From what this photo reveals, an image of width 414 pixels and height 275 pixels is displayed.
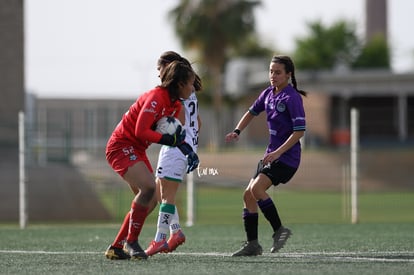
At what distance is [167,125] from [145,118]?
24 cm

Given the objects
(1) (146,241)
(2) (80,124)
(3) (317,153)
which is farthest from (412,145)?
(1) (146,241)

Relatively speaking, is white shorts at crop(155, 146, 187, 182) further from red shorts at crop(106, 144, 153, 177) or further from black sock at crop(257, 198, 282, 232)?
black sock at crop(257, 198, 282, 232)

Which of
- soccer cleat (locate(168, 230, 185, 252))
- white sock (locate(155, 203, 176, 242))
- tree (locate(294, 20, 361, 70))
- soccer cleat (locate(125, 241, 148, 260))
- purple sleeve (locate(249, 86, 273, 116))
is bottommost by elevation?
soccer cleat (locate(125, 241, 148, 260))

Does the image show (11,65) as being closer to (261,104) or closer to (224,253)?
(261,104)

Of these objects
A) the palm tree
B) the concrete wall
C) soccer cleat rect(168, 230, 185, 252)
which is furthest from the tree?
soccer cleat rect(168, 230, 185, 252)

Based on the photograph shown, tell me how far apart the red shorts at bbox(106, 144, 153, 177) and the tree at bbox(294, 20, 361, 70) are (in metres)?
69.3

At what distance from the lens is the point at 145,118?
8.95m

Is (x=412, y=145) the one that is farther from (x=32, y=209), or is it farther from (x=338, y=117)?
(x=32, y=209)

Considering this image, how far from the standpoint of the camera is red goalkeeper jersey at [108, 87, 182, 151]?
8.94 m

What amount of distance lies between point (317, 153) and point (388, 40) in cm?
4533

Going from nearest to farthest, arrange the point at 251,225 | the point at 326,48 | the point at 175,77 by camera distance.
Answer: the point at 175,77
the point at 251,225
the point at 326,48

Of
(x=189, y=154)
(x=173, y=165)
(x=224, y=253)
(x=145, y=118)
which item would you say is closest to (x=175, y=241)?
(x=173, y=165)

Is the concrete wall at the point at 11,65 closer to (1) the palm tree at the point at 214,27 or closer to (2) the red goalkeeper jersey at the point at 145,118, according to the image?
(2) the red goalkeeper jersey at the point at 145,118

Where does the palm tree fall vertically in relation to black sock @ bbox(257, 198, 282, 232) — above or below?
above
